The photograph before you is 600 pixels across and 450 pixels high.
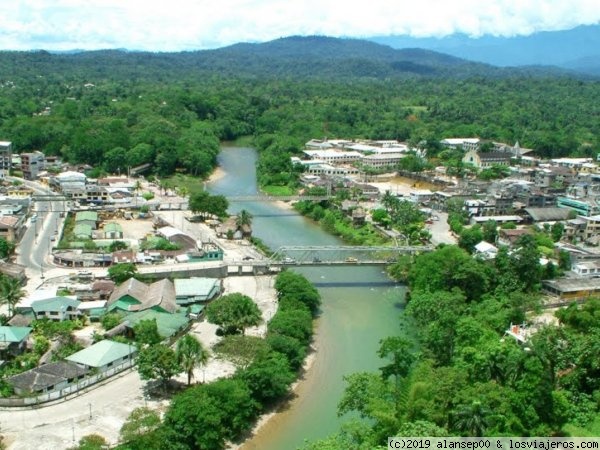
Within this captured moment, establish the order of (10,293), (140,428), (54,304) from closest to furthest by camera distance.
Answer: (140,428), (10,293), (54,304)

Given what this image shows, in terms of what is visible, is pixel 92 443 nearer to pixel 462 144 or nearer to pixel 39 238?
pixel 39 238

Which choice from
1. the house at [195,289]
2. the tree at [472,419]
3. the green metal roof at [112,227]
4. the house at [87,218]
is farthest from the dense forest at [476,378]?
the house at [87,218]

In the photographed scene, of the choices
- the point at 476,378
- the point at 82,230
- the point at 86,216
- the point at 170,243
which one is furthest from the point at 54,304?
the point at 86,216

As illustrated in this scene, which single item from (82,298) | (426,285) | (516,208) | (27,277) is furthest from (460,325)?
(516,208)

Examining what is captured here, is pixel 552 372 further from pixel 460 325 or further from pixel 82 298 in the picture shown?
pixel 82 298

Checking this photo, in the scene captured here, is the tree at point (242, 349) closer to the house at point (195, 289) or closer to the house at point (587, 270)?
the house at point (195, 289)

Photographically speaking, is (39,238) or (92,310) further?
(39,238)

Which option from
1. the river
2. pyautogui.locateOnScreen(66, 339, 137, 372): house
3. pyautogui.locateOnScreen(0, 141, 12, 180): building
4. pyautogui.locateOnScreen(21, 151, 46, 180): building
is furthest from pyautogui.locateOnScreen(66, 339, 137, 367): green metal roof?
pyautogui.locateOnScreen(0, 141, 12, 180): building
